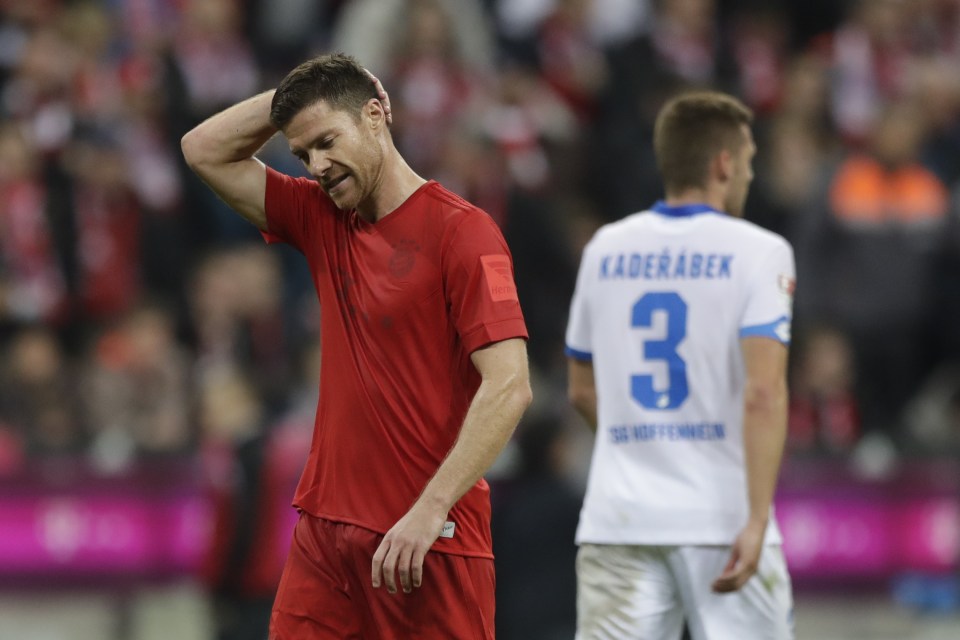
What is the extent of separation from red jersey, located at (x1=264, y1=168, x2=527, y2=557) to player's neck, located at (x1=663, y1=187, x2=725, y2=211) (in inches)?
49.5

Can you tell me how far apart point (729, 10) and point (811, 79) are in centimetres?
172

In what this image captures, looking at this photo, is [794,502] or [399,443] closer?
[399,443]

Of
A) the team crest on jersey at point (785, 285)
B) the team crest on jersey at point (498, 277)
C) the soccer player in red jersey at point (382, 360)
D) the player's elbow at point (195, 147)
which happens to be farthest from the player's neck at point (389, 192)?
the team crest on jersey at point (785, 285)

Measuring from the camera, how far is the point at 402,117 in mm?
11578

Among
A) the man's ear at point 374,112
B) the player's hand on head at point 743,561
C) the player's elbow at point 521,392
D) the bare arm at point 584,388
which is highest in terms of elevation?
the man's ear at point 374,112

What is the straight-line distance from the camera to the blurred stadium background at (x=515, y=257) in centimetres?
918

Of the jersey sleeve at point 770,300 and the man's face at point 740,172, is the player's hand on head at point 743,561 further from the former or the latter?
the man's face at point 740,172

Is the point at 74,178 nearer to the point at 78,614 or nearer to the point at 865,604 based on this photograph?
the point at 78,614

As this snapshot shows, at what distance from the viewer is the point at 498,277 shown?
466 centimetres

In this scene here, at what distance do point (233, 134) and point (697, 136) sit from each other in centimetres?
167

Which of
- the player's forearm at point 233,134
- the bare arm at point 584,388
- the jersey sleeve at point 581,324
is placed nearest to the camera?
the player's forearm at point 233,134

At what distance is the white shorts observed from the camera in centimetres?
566

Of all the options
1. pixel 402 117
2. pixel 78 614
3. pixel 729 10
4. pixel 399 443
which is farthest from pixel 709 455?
pixel 729 10

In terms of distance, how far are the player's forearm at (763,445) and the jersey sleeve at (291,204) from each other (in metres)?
1.55
